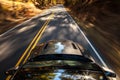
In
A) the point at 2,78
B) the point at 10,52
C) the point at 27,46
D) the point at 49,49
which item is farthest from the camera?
the point at 27,46

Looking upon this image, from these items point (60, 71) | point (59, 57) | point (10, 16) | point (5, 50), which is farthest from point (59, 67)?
point (10, 16)

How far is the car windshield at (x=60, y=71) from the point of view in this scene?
13.9 ft

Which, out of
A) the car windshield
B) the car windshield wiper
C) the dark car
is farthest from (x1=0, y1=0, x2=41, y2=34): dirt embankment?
the car windshield

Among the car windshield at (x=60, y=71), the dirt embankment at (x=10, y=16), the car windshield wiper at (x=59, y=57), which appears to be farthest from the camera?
the dirt embankment at (x=10, y=16)

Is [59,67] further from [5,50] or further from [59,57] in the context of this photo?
[5,50]

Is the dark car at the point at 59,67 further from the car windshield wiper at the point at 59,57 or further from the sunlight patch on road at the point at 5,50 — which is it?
the sunlight patch on road at the point at 5,50

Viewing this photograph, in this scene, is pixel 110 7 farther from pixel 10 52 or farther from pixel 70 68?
pixel 70 68

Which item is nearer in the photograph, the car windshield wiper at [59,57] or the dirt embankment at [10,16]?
the car windshield wiper at [59,57]

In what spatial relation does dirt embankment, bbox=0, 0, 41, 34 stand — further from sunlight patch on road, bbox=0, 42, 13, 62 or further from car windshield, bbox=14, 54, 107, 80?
car windshield, bbox=14, 54, 107, 80

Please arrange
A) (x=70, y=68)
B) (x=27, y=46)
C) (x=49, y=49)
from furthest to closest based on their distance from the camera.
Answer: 1. (x=27, y=46)
2. (x=49, y=49)
3. (x=70, y=68)

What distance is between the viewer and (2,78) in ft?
31.0

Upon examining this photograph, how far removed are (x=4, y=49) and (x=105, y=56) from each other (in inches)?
217

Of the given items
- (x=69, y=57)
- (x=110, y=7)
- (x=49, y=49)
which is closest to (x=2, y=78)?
(x=49, y=49)

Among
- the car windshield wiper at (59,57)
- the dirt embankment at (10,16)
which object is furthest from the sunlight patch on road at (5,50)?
the dirt embankment at (10,16)
